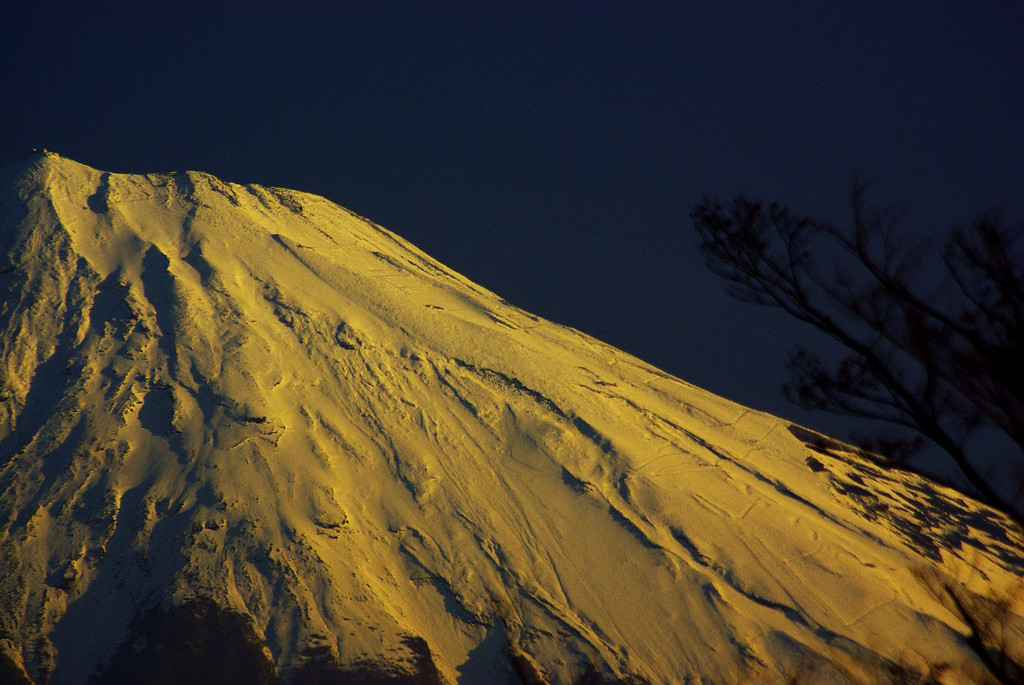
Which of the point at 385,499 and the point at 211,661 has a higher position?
the point at 385,499

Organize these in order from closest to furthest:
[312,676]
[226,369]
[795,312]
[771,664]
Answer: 1. [795,312]
2. [312,676]
3. [771,664]
4. [226,369]

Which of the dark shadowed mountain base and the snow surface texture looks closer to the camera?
the dark shadowed mountain base

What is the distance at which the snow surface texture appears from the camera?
1667 centimetres

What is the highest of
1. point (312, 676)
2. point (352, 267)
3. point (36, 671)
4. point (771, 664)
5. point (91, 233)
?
point (352, 267)

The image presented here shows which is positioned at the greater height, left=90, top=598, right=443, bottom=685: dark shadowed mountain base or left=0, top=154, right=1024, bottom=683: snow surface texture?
left=0, top=154, right=1024, bottom=683: snow surface texture

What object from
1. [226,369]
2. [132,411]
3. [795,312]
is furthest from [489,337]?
Answer: [795,312]

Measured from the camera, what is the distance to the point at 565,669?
53.4ft

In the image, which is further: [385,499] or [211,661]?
[385,499]

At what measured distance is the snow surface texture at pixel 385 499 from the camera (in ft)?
54.7

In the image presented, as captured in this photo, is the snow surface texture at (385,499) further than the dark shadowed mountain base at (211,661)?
Yes

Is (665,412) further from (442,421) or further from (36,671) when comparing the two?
(36,671)

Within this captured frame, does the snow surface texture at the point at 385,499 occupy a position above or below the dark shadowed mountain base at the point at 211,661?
above

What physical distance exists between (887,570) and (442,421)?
1372cm

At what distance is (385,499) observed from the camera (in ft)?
67.3
